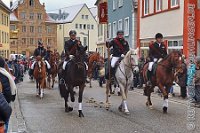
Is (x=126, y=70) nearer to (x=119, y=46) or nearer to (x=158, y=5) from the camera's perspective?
(x=119, y=46)

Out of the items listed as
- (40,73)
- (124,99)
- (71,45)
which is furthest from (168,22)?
(71,45)

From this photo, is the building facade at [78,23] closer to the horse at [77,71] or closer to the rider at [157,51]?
the rider at [157,51]

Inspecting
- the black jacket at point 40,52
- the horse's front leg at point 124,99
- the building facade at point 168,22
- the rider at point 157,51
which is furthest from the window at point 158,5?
the horse's front leg at point 124,99

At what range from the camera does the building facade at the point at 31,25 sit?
102 metres

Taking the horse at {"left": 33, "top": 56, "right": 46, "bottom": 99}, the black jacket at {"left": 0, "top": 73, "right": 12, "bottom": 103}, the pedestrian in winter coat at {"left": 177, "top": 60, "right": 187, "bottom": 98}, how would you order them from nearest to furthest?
the black jacket at {"left": 0, "top": 73, "right": 12, "bottom": 103}, the pedestrian in winter coat at {"left": 177, "top": 60, "right": 187, "bottom": 98}, the horse at {"left": 33, "top": 56, "right": 46, "bottom": 99}

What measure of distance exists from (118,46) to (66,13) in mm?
97556

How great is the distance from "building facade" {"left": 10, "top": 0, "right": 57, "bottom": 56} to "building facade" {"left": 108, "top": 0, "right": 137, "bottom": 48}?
57.1 metres

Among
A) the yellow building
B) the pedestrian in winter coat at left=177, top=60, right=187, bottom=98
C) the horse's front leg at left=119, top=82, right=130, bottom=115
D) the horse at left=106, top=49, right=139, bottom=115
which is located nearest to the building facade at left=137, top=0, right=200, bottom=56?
the pedestrian in winter coat at left=177, top=60, right=187, bottom=98

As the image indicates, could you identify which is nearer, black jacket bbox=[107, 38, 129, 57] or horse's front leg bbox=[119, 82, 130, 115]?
horse's front leg bbox=[119, 82, 130, 115]

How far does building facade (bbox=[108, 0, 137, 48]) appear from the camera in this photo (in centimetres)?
3756

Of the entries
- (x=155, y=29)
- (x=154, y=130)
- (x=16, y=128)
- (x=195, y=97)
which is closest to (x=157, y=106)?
(x=195, y=97)

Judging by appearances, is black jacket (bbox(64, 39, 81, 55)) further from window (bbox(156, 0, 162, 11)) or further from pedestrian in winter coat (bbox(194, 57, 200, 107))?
window (bbox(156, 0, 162, 11))

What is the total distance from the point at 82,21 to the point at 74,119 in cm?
9621

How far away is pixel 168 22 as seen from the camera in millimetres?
27172
